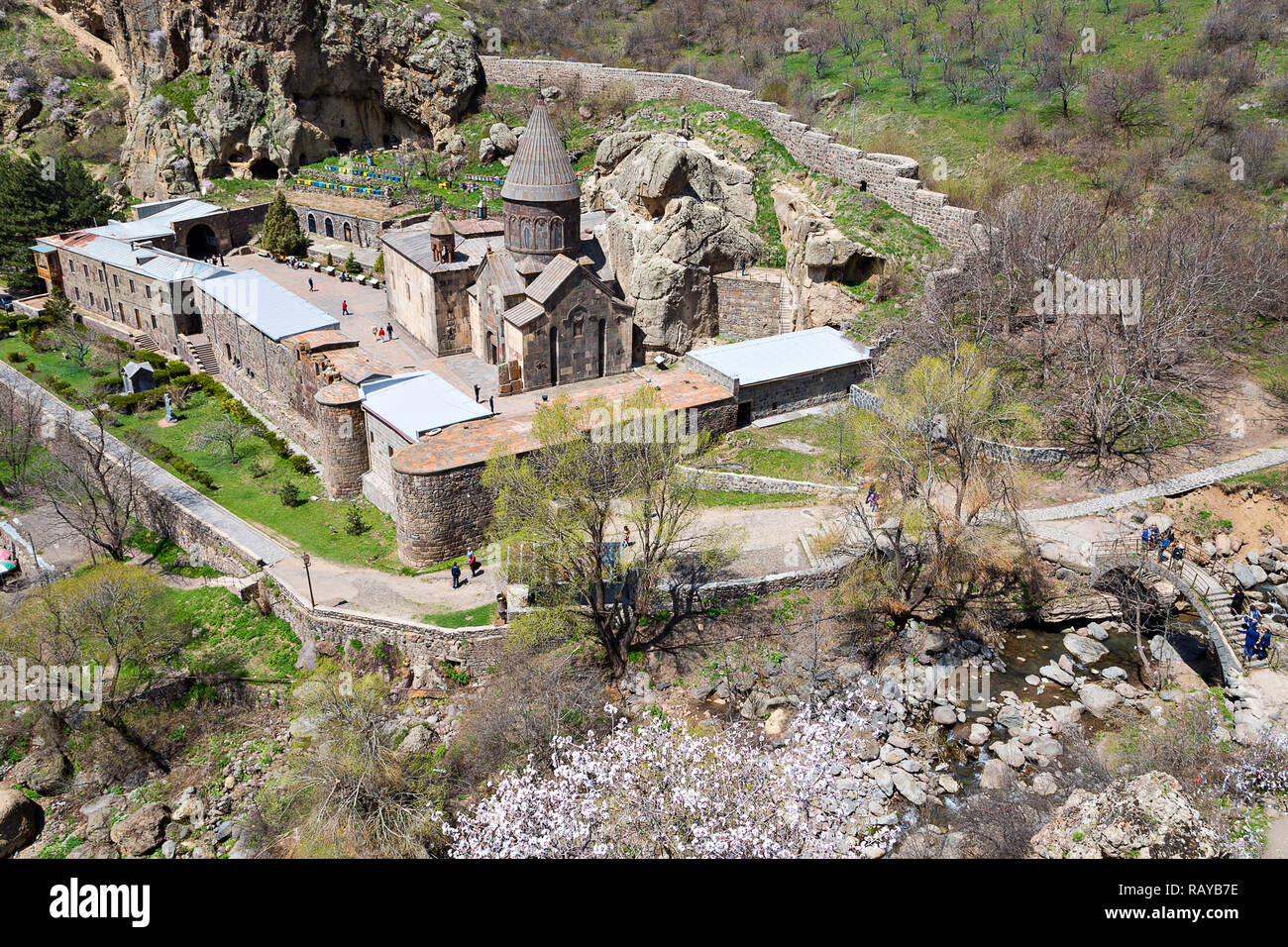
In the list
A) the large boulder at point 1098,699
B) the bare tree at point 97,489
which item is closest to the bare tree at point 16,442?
the bare tree at point 97,489

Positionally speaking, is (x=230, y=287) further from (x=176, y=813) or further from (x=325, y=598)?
(x=176, y=813)

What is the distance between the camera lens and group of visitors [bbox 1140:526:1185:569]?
77.8 feet

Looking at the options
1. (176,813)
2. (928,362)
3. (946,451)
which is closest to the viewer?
(176,813)

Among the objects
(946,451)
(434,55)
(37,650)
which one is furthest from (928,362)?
(434,55)

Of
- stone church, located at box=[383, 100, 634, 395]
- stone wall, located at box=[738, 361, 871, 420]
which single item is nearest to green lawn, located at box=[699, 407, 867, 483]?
stone wall, located at box=[738, 361, 871, 420]

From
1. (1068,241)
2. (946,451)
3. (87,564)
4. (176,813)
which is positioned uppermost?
(1068,241)

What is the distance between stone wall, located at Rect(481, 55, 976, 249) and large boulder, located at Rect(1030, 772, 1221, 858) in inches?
976

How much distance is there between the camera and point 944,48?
2106 inches

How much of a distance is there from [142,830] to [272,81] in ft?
156

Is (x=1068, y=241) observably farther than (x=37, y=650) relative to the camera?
Yes

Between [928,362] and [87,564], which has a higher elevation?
[928,362]

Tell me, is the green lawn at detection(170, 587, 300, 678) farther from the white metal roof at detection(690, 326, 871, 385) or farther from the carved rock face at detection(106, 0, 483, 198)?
the carved rock face at detection(106, 0, 483, 198)

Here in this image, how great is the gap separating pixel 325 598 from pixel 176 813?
251 inches

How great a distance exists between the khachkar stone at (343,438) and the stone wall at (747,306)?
1550 cm
